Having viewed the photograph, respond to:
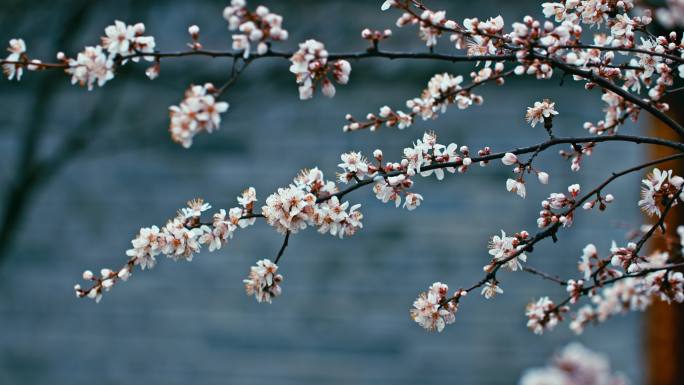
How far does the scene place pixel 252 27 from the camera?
1.23 m

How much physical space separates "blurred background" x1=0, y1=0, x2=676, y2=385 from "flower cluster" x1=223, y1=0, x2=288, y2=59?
2.47 m

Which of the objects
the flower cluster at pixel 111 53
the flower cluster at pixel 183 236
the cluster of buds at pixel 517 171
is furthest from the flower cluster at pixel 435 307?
the flower cluster at pixel 111 53

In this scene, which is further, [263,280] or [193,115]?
[263,280]

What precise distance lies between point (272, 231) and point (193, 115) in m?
2.96

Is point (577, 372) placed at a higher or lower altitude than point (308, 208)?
lower

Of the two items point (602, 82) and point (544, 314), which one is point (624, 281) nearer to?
point (544, 314)

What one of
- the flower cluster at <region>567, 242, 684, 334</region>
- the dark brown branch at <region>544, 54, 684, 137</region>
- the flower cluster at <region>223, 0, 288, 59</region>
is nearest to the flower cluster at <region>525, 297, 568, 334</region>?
the flower cluster at <region>567, 242, 684, 334</region>

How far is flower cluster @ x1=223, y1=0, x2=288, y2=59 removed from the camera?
1.23m

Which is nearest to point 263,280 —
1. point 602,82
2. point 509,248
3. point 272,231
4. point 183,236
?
point 183,236

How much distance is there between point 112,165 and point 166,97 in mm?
594

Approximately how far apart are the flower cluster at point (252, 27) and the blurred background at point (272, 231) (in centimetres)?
247

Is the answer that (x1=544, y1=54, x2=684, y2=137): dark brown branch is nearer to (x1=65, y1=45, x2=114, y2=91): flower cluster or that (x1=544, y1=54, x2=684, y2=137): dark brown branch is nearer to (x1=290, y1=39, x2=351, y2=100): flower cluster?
(x1=290, y1=39, x2=351, y2=100): flower cluster

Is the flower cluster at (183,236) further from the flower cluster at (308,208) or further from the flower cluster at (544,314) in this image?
the flower cluster at (544,314)

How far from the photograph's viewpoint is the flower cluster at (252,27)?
123cm
